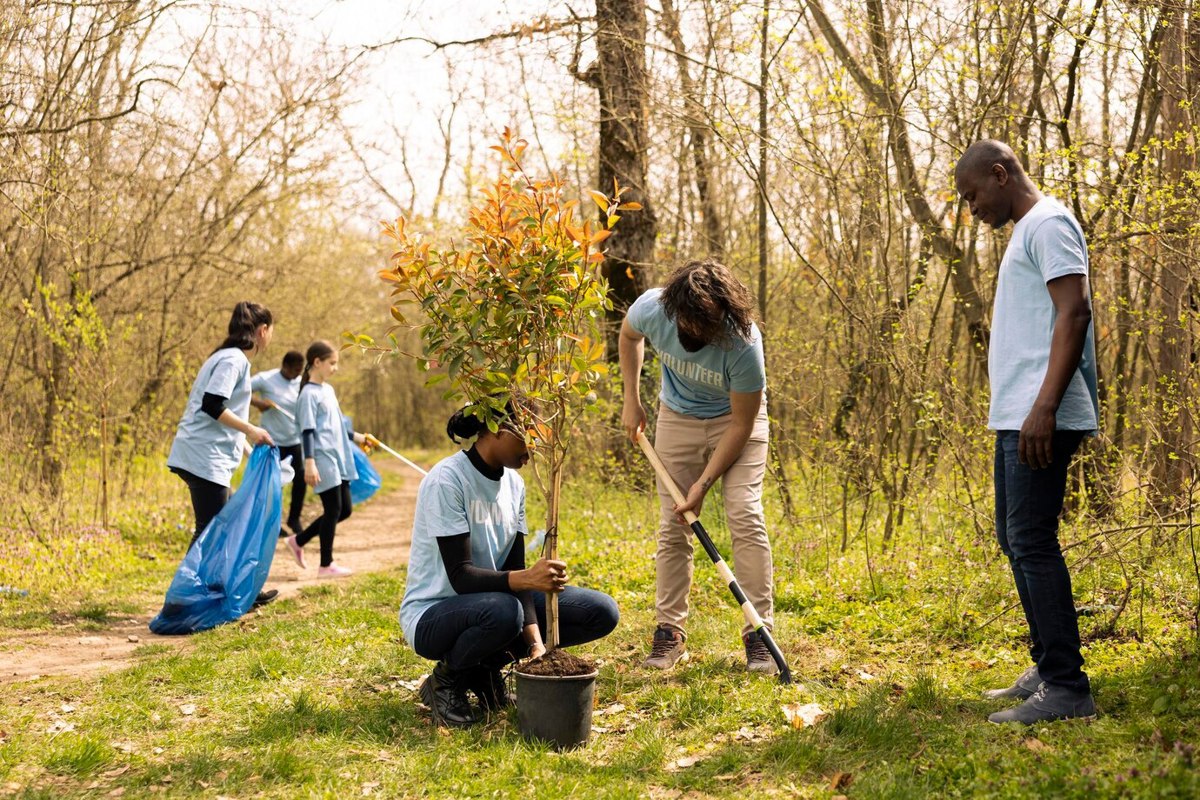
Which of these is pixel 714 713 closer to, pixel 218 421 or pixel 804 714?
pixel 804 714

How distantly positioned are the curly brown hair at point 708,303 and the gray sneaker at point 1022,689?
160 cm

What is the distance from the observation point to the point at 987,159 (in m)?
3.39

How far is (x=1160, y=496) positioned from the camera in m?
4.55

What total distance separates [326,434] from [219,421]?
1451 millimetres

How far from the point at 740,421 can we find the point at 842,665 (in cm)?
117

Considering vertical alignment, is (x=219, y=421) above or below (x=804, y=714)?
above

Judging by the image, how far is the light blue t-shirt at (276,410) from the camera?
8242mm

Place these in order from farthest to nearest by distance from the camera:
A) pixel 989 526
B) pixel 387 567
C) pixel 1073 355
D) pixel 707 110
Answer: pixel 387 567
pixel 707 110
pixel 989 526
pixel 1073 355

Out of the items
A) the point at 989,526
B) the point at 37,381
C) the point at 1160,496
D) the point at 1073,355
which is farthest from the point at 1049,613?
the point at 37,381

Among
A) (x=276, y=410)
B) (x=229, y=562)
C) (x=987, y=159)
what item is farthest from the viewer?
(x=276, y=410)

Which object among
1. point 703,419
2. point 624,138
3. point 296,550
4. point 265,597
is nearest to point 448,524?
point 703,419

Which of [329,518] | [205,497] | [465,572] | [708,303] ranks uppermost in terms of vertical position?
[708,303]

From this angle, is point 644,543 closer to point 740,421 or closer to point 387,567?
point 387,567

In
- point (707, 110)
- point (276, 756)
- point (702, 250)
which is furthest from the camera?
point (702, 250)
